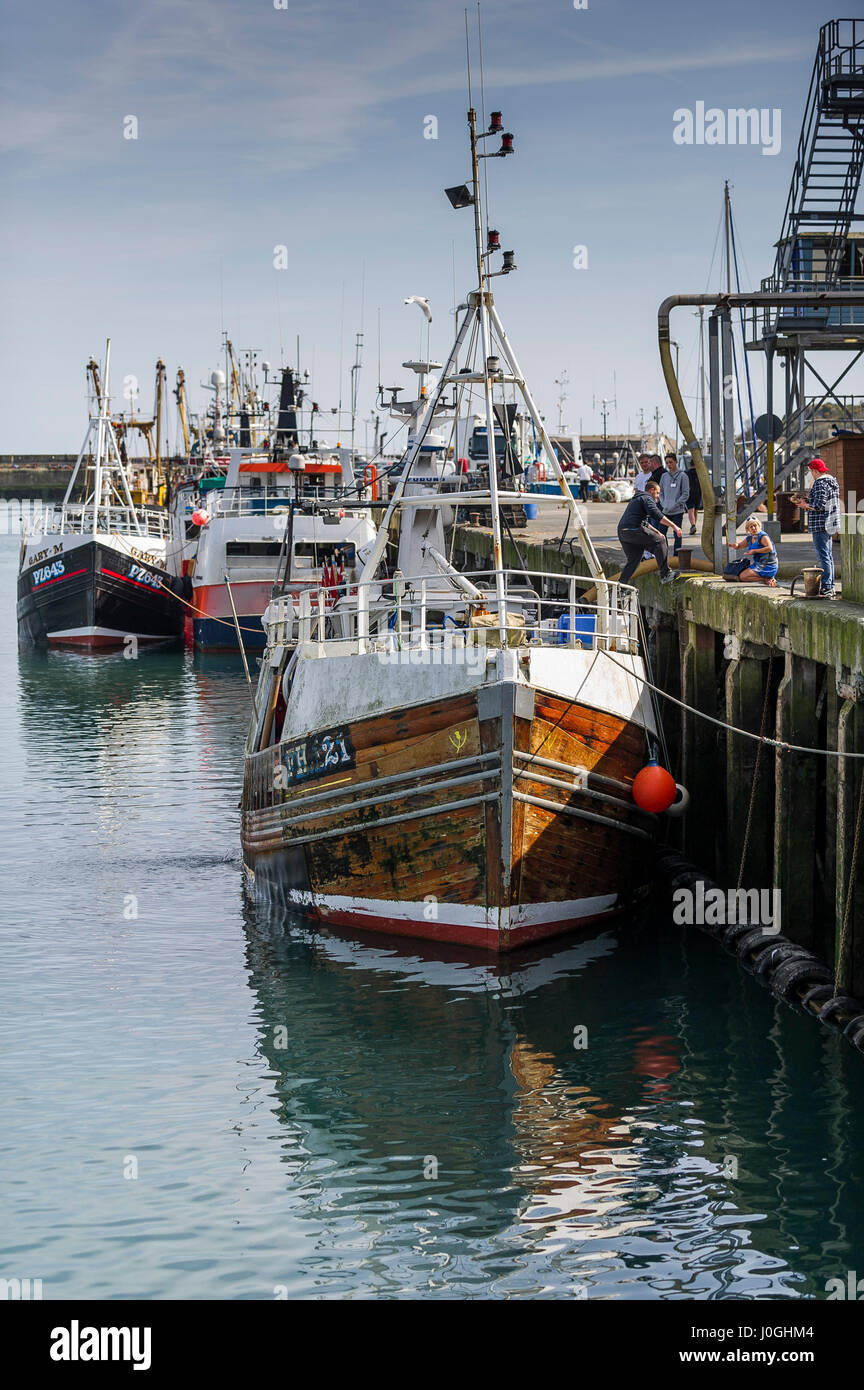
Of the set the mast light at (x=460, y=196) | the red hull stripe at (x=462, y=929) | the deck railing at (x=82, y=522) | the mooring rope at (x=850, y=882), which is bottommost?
the red hull stripe at (x=462, y=929)

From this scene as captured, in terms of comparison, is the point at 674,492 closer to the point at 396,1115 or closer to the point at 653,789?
the point at 653,789

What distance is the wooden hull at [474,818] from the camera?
44.1 feet

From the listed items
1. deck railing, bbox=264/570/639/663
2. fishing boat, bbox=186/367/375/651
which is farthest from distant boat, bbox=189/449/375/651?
deck railing, bbox=264/570/639/663

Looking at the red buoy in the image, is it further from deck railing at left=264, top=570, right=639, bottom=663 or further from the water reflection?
the water reflection

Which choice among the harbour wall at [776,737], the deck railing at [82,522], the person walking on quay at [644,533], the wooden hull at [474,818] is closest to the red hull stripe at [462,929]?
the wooden hull at [474,818]

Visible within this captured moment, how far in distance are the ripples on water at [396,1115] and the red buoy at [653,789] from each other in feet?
4.70

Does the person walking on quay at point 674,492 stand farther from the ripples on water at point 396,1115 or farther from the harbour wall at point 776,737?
the ripples on water at point 396,1115

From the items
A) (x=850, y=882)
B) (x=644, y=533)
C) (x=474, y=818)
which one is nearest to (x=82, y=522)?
(x=644, y=533)

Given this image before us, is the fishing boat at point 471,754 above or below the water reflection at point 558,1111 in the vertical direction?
above

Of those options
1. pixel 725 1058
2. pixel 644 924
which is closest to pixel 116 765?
pixel 644 924

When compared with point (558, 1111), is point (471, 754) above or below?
above

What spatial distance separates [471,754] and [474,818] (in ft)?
1.93

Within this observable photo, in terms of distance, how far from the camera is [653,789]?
14555 mm

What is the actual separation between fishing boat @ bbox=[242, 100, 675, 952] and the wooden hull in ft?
0.06
